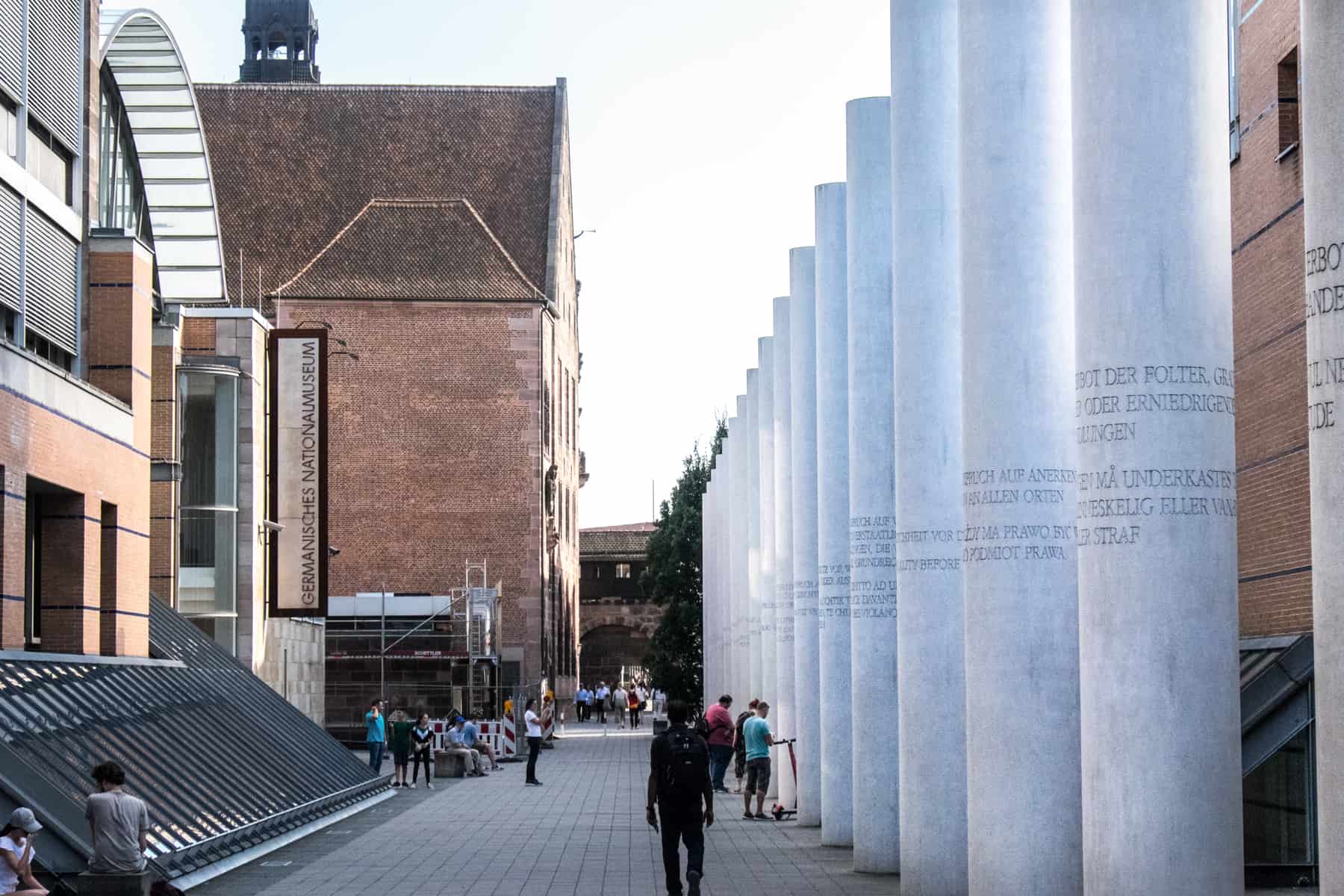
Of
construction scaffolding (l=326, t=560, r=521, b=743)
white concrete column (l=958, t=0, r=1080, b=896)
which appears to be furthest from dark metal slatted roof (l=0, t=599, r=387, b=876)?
construction scaffolding (l=326, t=560, r=521, b=743)

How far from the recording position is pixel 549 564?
6538 centimetres

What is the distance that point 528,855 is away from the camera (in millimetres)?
21016

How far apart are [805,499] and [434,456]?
3507 cm

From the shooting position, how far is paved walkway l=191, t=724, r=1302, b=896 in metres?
17.7

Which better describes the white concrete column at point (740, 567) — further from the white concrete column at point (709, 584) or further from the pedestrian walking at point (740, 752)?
the white concrete column at point (709, 584)

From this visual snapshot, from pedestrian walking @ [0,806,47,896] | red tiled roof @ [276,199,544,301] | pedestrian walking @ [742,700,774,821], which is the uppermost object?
red tiled roof @ [276,199,544,301]

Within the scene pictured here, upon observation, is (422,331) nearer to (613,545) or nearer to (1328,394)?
(613,545)

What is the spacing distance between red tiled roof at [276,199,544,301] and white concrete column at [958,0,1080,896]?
47.8m

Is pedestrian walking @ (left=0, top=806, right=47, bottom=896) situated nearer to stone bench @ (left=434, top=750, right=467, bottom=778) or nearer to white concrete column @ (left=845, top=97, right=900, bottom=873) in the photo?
white concrete column @ (left=845, top=97, right=900, bottom=873)

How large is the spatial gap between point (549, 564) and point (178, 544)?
1274 inches

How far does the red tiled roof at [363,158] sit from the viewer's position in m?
65.2

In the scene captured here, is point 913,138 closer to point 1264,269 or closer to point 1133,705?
point 1264,269

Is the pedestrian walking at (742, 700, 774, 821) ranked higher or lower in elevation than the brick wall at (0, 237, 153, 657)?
lower

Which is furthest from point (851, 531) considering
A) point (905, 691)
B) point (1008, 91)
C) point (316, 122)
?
point (316, 122)
